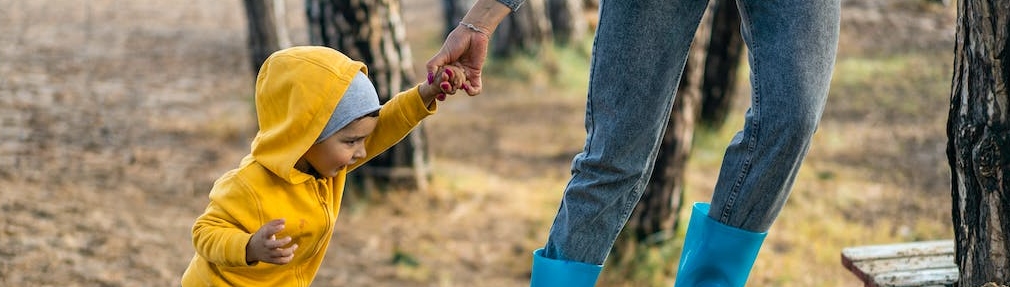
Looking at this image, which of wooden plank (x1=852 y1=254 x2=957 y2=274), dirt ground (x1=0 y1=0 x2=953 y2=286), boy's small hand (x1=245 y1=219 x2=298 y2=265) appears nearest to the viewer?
boy's small hand (x1=245 y1=219 x2=298 y2=265)

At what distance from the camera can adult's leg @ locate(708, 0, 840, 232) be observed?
2.27 metres

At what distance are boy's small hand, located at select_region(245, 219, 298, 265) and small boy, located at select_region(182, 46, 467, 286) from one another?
0.07 ft

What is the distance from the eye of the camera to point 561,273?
8.01 ft

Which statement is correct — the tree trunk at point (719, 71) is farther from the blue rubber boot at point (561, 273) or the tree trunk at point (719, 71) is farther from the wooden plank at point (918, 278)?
the blue rubber boot at point (561, 273)

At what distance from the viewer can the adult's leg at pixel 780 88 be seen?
2.27 meters

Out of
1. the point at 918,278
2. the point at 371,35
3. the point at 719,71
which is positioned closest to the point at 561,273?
the point at 918,278

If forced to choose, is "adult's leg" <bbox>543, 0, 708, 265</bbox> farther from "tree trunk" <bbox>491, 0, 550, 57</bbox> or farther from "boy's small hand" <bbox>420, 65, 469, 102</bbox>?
"tree trunk" <bbox>491, 0, 550, 57</bbox>

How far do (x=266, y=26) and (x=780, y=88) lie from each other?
4.49 meters

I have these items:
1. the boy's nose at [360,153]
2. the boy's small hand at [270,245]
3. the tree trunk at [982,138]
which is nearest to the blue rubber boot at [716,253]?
the tree trunk at [982,138]

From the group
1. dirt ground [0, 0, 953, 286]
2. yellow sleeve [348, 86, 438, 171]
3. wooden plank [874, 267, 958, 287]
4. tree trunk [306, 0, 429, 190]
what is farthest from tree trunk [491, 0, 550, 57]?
yellow sleeve [348, 86, 438, 171]

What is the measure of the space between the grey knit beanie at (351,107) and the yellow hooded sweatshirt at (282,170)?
0.09 feet

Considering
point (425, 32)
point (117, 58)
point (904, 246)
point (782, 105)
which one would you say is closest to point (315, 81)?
point (782, 105)

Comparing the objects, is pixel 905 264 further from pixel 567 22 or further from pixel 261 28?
pixel 567 22

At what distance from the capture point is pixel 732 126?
725 cm
